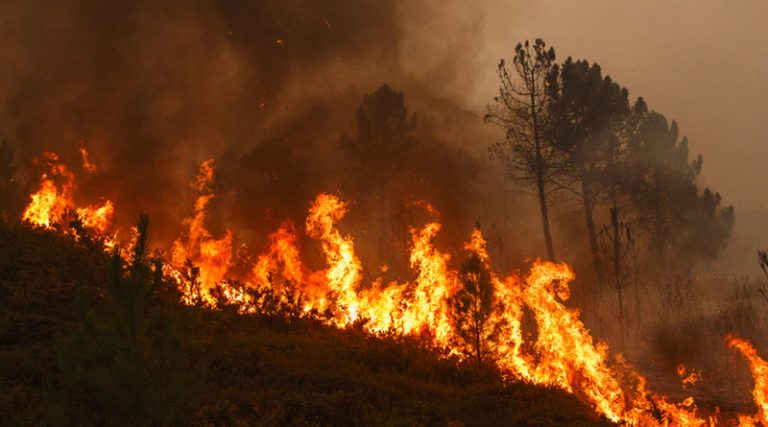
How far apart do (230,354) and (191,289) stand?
14.4 ft

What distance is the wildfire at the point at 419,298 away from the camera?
13852mm

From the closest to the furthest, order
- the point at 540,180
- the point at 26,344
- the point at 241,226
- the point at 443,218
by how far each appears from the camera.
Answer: the point at 26,344 < the point at 241,226 < the point at 540,180 < the point at 443,218

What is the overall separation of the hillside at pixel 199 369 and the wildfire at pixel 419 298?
1179 millimetres

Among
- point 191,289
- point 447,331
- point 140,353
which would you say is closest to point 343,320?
point 447,331

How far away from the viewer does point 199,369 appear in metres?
5.69

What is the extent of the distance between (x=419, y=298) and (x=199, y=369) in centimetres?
1112

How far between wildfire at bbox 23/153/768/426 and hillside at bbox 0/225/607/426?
1179 mm

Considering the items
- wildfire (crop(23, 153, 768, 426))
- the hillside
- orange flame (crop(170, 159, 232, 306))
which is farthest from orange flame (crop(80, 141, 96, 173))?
the hillside

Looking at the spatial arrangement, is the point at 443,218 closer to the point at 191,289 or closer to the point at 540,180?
the point at 540,180

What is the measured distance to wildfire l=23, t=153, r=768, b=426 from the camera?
13852 mm

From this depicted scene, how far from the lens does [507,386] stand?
1163 cm

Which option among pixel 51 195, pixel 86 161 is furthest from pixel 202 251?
pixel 86 161

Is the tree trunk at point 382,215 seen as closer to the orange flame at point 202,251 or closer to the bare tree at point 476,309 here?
A: the orange flame at point 202,251

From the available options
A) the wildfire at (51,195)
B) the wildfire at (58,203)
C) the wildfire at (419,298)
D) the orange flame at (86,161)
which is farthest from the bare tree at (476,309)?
the orange flame at (86,161)
